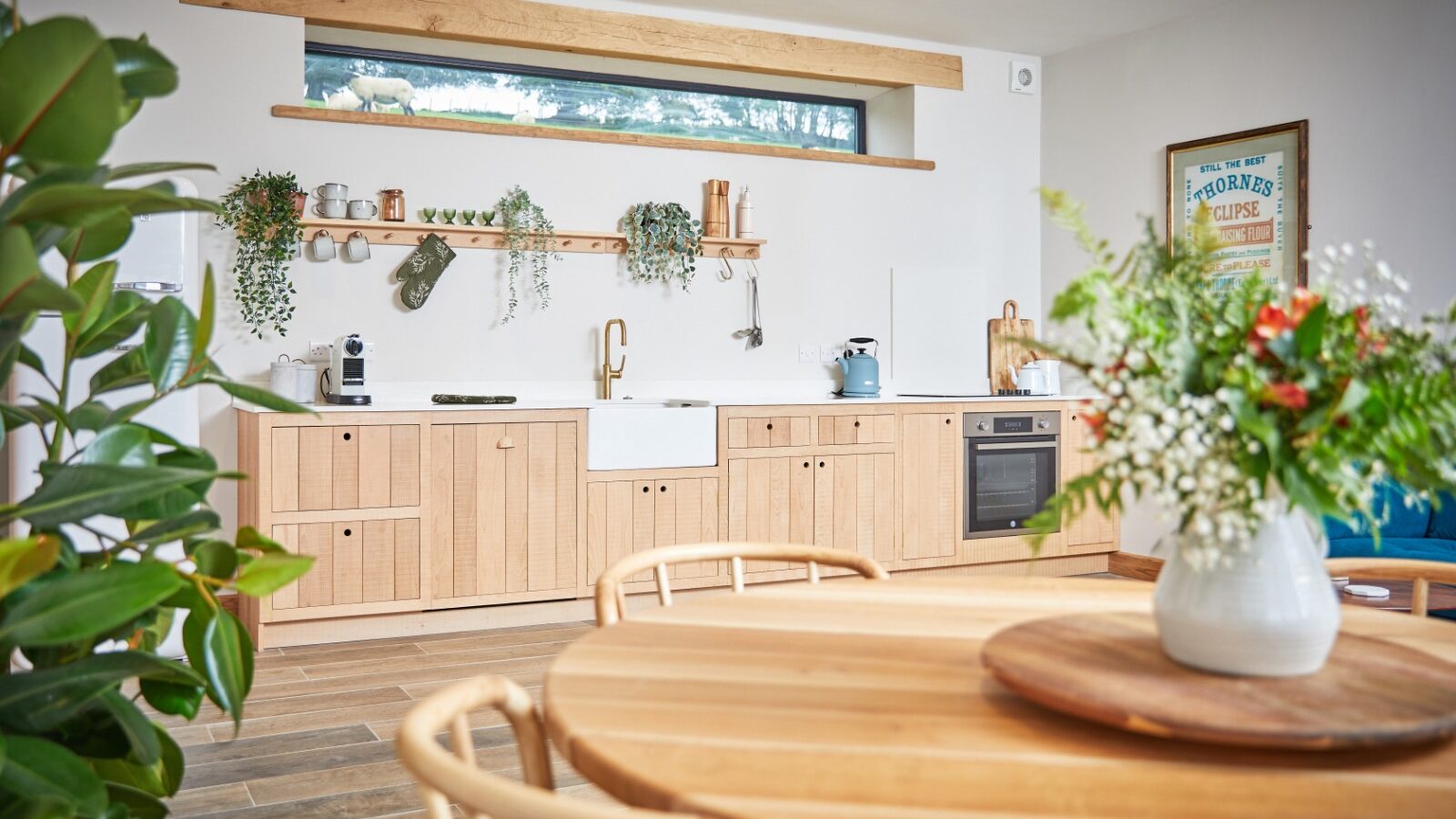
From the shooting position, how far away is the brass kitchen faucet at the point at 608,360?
5110 mm

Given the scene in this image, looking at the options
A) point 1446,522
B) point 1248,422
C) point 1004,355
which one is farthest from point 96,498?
point 1004,355

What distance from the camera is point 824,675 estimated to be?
1216 millimetres

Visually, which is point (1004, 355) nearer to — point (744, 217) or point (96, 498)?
point (744, 217)

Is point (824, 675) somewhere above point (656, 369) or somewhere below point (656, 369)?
below

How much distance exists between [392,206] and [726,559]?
3.40m

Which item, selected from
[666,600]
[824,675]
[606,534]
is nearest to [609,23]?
[606,534]

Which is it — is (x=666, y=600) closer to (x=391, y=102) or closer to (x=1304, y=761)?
(x=1304, y=761)

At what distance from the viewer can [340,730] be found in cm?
319

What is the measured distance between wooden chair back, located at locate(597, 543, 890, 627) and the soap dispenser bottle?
11.7ft

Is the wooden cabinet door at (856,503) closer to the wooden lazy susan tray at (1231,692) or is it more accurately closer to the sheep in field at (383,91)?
the sheep in field at (383,91)

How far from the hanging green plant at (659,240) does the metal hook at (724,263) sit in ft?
0.51

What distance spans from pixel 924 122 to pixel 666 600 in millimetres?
4623

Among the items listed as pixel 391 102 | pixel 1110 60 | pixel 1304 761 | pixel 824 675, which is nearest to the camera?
pixel 1304 761

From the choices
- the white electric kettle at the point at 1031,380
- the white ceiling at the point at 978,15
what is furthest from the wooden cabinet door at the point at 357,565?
the white electric kettle at the point at 1031,380
